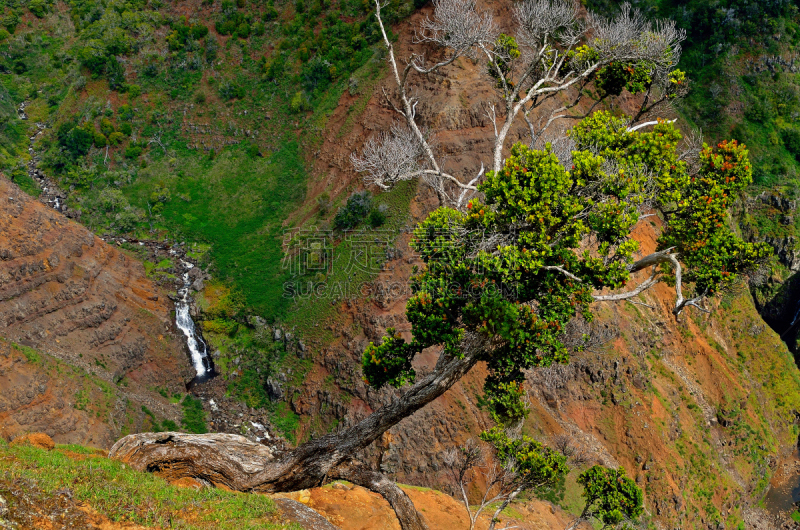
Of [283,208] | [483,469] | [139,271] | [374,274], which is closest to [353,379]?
[374,274]

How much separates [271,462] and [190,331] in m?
21.7

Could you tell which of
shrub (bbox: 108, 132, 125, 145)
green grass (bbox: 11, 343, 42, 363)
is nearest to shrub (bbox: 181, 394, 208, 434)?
green grass (bbox: 11, 343, 42, 363)

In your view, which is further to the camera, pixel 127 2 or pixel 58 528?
pixel 127 2

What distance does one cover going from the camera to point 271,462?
12.6 metres

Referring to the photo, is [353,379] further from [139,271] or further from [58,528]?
[58,528]

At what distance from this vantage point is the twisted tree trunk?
12.2 m

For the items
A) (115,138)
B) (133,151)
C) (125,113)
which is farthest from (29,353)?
A: (125,113)

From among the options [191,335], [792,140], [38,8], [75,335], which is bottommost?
[792,140]

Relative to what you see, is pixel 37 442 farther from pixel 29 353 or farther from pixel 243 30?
pixel 243 30

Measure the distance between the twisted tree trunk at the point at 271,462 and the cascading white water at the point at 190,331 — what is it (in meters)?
19.2

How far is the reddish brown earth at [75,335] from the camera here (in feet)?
78.5

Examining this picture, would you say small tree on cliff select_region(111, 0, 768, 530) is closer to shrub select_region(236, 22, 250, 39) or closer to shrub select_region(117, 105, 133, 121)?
shrub select_region(117, 105, 133, 121)

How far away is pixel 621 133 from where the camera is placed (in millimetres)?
12180

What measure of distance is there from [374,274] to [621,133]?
17787mm
